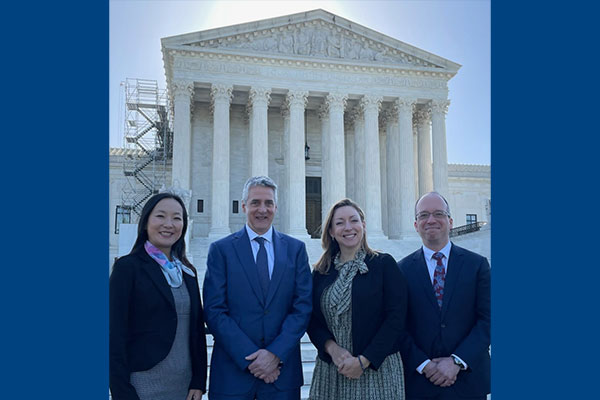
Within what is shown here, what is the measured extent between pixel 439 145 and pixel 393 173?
4158mm

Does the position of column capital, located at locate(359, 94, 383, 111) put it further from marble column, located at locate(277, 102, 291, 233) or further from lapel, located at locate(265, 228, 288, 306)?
lapel, located at locate(265, 228, 288, 306)

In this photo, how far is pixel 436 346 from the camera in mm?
5387

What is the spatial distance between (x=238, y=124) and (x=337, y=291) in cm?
3489

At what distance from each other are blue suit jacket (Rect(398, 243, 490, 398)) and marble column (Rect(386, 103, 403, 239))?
1270 inches

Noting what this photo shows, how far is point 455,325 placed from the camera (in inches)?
213

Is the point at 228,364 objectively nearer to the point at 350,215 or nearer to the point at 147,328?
the point at 147,328

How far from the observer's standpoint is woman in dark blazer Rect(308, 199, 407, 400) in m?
5.24

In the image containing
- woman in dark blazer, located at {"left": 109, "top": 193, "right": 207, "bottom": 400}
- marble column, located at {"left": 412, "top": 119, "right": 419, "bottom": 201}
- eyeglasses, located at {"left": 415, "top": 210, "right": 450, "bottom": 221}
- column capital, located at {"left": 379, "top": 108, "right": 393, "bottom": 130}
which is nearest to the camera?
woman in dark blazer, located at {"left": 109, "top": 193, "right": 207, "bottom": 400}

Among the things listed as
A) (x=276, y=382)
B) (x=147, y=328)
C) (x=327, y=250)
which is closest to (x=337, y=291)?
(x=327, y=250)

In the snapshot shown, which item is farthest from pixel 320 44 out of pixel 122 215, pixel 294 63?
pixel 122 215

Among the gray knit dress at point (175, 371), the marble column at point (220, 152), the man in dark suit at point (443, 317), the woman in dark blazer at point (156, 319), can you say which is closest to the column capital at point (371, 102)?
the marble column at point (220, 152)

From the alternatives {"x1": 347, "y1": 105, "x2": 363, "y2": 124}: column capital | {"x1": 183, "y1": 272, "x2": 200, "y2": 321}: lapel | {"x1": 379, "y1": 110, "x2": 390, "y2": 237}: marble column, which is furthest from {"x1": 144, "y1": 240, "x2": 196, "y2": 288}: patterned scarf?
{"x1": 379, "y1": 110, "x2": 390, "y2": 237}: marble column

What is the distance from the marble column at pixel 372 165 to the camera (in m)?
36.0

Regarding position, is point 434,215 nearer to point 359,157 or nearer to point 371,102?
point 371,102
